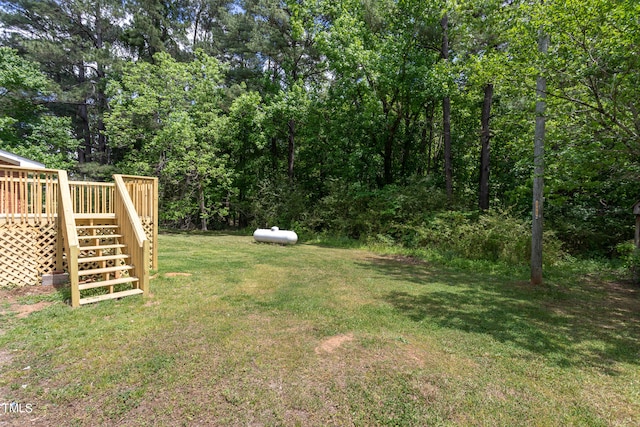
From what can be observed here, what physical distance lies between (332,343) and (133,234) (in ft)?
12.5

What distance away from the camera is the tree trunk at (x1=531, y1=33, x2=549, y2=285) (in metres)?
5.57

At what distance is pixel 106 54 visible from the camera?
17.0 meters

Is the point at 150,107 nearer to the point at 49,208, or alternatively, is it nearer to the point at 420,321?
the point at 49,208

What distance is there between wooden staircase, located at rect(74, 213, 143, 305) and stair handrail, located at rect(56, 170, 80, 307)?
21 cm

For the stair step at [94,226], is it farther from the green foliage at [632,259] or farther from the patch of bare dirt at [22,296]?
the green foliage at [632,259]

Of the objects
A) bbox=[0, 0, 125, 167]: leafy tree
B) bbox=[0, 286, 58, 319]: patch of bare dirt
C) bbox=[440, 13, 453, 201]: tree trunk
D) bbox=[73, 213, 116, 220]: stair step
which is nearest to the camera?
bbox=[0, 286, 58, 319]: patch of bare dirt

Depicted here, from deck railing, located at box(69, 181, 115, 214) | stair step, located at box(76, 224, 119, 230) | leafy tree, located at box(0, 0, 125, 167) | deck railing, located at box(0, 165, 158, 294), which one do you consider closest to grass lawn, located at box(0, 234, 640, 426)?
deck railing, located at box(0, 165, 158, 294)

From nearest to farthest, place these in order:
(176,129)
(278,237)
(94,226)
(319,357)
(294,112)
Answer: (319,357) < (94,226) < (278,237) < (176,129) < (294,112)

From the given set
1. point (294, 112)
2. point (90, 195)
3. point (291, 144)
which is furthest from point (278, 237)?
point (291, 144)

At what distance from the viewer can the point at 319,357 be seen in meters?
3.12

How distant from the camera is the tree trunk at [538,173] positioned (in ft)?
18.3

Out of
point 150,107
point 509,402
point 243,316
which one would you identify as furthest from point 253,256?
point 150,107

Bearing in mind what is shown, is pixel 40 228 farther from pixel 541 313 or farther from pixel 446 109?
pixel 446 109

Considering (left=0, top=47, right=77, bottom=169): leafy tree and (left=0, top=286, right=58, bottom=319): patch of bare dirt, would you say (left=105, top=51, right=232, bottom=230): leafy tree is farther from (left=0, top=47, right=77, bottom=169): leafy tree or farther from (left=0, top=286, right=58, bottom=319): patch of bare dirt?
(left=0, top=286, right=58, bottom=319): patch of bare dirt
